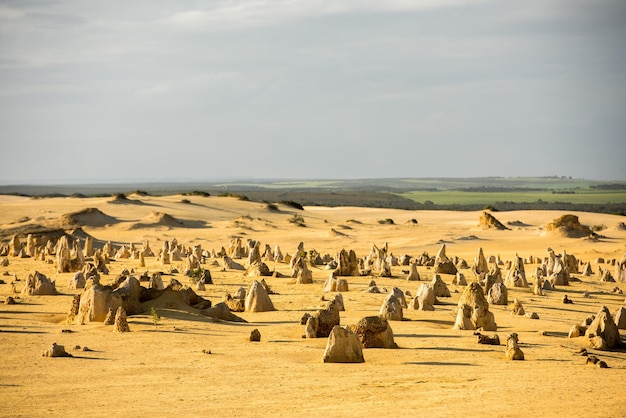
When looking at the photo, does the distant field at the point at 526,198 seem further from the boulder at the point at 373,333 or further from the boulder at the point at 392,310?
the boulder at the point at 373,333

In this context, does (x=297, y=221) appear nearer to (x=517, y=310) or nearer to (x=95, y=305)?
(x=517, y=310)

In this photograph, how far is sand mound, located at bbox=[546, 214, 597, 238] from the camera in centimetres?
4559

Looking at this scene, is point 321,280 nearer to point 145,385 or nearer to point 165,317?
point 165,317

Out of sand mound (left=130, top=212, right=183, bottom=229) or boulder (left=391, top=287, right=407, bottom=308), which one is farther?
sand mound (left=130, top=212, right=183, bottom=229)

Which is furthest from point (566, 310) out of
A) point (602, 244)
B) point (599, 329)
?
point (602, 244)

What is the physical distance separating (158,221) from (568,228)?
21808mm

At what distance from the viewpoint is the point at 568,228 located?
45969mm

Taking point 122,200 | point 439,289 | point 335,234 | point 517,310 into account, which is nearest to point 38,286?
point 439,289

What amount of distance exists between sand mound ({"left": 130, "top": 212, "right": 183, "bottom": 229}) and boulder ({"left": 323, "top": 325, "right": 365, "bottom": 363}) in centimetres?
3588

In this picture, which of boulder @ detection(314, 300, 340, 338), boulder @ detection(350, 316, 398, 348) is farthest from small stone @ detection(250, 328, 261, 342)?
boulder @ detection(350, 316, 398, 348)

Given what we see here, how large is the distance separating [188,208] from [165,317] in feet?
141

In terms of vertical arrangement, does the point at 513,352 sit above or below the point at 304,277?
above

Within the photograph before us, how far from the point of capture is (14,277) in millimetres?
22656

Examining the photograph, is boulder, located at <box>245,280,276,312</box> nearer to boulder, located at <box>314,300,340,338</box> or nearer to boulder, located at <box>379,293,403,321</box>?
boulder, located at <box>379,293,403,321</box>
